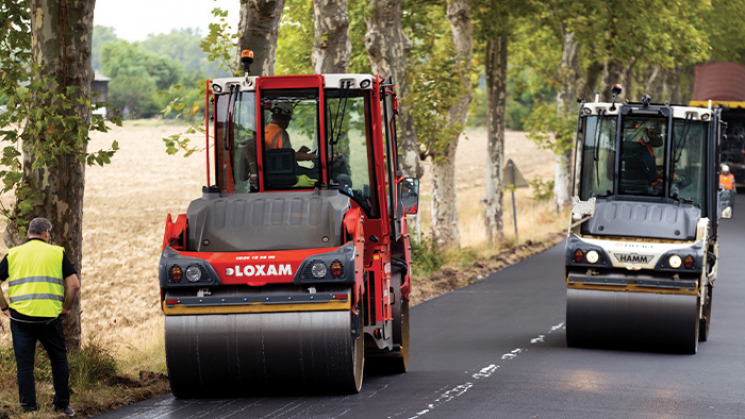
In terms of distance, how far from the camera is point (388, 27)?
23.2 meters

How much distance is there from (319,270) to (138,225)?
1111 inches

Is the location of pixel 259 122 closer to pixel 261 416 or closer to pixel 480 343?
pixel 261 416

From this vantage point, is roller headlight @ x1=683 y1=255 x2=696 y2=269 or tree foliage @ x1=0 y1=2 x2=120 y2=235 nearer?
tree foliage @ x1=0 y1=2 x2=120 y2=235

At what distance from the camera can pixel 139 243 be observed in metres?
32.8

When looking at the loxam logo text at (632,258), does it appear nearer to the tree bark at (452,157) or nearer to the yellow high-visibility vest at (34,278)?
the yellow high-visibility vest at (34,278)

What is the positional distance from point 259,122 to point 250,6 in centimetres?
550

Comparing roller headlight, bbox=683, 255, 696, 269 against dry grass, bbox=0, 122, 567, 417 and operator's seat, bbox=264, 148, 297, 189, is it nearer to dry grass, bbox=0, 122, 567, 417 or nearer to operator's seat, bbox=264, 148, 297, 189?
operator's seat, bbox=264, 148, 297, 189

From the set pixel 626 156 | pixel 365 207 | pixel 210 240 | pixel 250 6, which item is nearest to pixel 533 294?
pixel 626 156

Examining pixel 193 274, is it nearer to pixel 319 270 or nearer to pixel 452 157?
pixel 319 270

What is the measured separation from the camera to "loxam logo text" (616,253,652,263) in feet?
43.8

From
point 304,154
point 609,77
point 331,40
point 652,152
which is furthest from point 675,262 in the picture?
point 609,77

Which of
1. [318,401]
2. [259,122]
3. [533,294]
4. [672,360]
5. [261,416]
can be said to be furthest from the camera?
[533,294]

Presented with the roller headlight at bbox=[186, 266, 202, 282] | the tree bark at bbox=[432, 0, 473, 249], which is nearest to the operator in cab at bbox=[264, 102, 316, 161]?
the roller headlight at bbox=[186, 266, 202, 282]

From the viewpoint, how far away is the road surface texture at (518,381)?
9.62 meters
